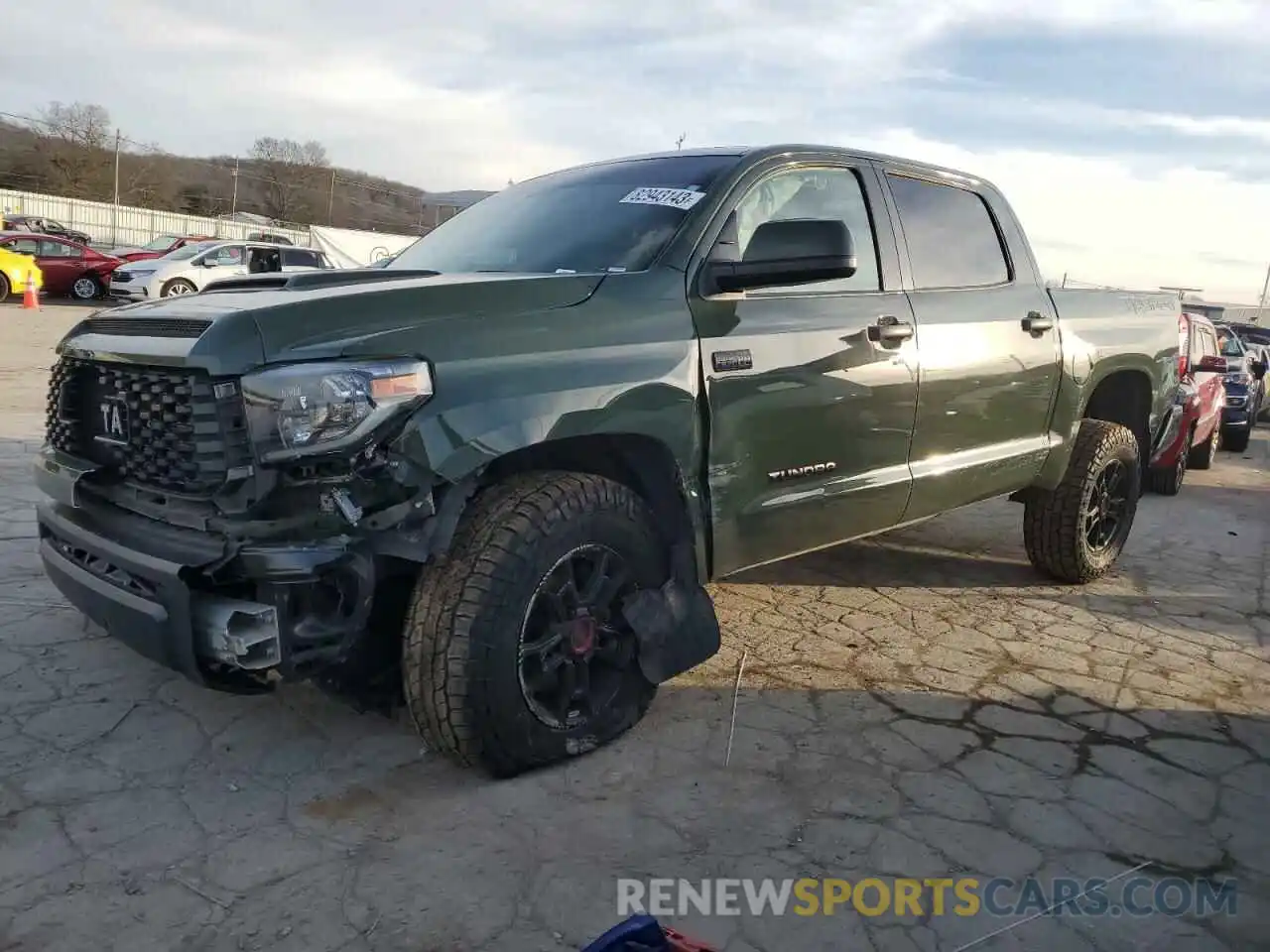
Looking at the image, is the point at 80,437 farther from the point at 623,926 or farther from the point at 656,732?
the point at 623,926

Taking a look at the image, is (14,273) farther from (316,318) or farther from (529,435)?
(529,435)

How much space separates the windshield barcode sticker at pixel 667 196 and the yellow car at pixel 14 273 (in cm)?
1935

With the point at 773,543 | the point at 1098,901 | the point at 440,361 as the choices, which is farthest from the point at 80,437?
the point at 1098,901

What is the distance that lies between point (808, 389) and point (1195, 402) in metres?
6.79

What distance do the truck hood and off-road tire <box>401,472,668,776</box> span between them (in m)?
0.50

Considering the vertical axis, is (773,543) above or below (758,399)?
below

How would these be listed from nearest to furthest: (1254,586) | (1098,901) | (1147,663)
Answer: (1098,901), (1147,663), (1254,586)

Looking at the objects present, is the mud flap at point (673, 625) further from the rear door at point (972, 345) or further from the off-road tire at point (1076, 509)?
the off-road tire at point (1076, 509)

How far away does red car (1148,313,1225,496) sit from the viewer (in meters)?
8.27

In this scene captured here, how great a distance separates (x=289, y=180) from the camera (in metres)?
58.7

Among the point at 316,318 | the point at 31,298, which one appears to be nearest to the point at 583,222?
the point at 316,318

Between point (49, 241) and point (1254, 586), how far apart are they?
76.2 ft

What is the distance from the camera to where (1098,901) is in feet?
7.99

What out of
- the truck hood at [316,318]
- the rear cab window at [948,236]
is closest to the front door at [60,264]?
the truck hood at [316,318]
